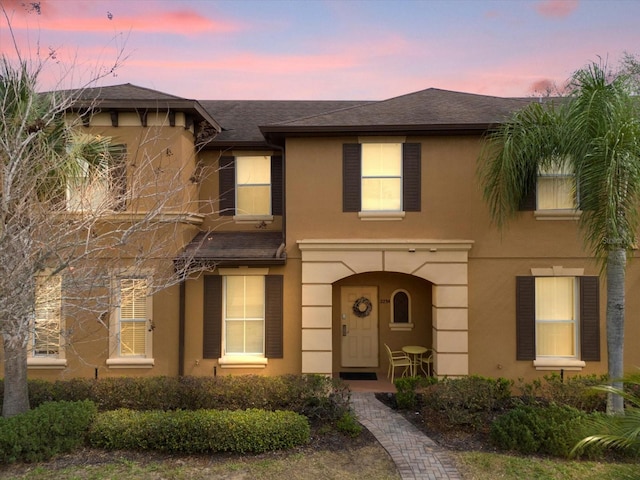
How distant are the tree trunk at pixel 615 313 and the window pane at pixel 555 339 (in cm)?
250

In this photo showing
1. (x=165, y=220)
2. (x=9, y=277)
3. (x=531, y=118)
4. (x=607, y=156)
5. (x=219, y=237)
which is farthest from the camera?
(x=219, y=237)

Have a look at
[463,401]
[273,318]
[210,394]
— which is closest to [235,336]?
[273,318]

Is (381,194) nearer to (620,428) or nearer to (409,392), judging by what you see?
(409,392)

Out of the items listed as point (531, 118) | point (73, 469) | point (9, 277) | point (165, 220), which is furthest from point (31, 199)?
point (531, 118)

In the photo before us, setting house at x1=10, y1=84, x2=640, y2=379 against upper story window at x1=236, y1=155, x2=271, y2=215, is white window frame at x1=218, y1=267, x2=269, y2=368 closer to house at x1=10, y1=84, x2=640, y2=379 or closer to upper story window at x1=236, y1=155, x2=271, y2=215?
house at x1=10, y1=84, x2=640, y2=379

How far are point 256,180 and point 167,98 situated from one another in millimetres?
3089

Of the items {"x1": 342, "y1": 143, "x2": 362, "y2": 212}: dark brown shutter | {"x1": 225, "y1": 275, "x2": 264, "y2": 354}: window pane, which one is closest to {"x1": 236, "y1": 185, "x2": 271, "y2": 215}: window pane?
{"x1": 225, "y1": 275, "x2": 264, "y2": 354}: window pane

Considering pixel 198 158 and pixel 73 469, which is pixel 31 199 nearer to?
pixel 73 469

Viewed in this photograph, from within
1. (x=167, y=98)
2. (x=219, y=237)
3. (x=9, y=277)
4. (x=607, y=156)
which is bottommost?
(x=9, y=277)

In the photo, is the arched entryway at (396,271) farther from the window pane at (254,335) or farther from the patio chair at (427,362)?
the window pane at (254,335)

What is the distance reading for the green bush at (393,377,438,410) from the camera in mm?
9391

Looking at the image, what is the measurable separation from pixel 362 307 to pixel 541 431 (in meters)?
6.06

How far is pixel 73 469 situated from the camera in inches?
259

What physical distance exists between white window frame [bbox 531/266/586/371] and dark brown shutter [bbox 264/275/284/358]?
6.22 meters
